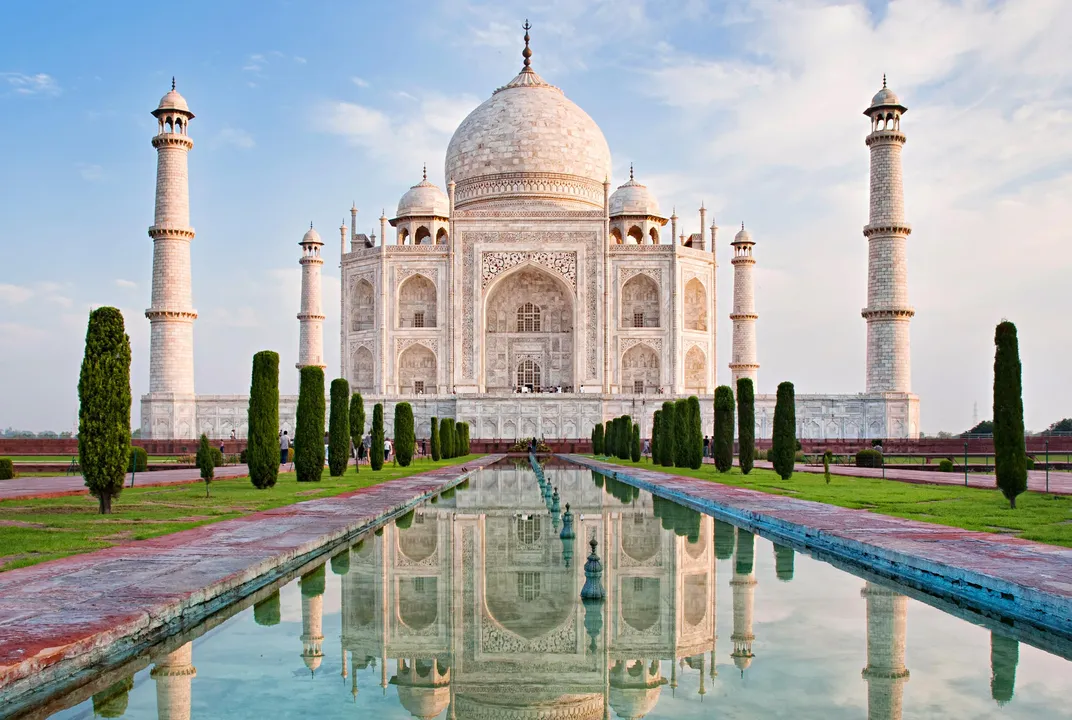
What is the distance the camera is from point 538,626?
3.59m

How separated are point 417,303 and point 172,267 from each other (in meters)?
7.32

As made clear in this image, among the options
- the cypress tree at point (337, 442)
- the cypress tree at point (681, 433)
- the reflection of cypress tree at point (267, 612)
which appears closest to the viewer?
the reflection of cypress tree at point (267, 612)

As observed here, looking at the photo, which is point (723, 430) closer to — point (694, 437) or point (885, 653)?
point (694, 437)

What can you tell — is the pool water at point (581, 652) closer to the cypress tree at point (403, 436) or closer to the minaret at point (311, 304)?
the cypress tree at point (403, 436)

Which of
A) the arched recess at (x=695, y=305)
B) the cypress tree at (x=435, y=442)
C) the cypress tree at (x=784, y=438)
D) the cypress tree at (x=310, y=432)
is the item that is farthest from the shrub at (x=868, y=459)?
the arched recess at (x=695, y=305)

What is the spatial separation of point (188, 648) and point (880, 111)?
74.6 feet

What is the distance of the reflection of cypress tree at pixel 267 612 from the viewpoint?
3759 millimetres

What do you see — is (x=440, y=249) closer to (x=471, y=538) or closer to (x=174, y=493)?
(x=174, y=493)

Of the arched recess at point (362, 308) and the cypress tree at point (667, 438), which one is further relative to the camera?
the arched recess at point (362, 308)

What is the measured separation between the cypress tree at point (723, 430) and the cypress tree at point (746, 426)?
17 centimetres

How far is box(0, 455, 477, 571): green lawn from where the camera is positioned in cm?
518

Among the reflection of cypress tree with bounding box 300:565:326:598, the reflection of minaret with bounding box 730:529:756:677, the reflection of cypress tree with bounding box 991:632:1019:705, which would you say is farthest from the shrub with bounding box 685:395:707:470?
the reflection of cypress tree with bounding box 991:632:1019:705

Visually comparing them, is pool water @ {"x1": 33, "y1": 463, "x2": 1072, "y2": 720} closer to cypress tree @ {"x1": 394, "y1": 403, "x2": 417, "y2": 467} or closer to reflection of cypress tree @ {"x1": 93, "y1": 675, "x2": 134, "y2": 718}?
reflection of cypress tree @ {"x1": 93, "y1": 675, "x2": 134, "y2": 718}

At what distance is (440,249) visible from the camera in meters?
27.0
